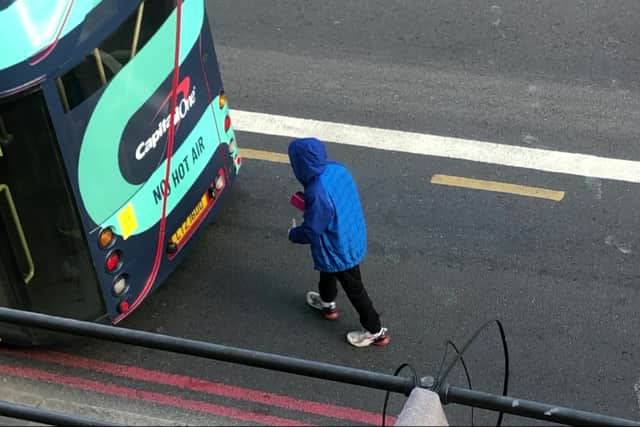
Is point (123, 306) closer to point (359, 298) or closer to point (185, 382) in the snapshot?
point (185, 382)

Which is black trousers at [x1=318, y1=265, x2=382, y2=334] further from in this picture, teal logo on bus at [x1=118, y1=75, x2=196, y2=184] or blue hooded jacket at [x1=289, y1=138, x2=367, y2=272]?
teal logo on bus at [x1=118, y1=75, x2=196, y2=184]

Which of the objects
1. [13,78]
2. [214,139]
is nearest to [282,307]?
[214,139]

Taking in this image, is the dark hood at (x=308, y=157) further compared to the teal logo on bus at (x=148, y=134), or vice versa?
the teal logo on bus at (x=148, y=134)

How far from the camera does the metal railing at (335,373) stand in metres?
2.99

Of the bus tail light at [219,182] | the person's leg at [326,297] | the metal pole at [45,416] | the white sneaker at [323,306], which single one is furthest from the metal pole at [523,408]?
the bus tail light at [219,182]

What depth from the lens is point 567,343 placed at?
6.77m

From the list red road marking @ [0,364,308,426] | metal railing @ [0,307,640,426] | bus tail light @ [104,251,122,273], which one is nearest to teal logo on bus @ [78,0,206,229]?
bus tail light @ [104,251,122,273]

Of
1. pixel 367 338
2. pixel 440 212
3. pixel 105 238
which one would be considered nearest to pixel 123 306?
Answer: pixel 105 238

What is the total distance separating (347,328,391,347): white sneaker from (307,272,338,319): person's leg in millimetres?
292

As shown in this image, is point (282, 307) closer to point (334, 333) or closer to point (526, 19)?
point (334, 333)

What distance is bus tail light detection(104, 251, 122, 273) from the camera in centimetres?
629

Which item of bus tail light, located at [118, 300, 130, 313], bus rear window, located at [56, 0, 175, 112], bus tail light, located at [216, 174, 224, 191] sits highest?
bus rear window, located at [56, 0, 175, 112]

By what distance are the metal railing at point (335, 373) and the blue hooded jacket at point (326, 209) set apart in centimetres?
272

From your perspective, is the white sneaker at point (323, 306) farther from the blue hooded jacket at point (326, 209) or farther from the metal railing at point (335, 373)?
the metal railing at point (335, 373)
